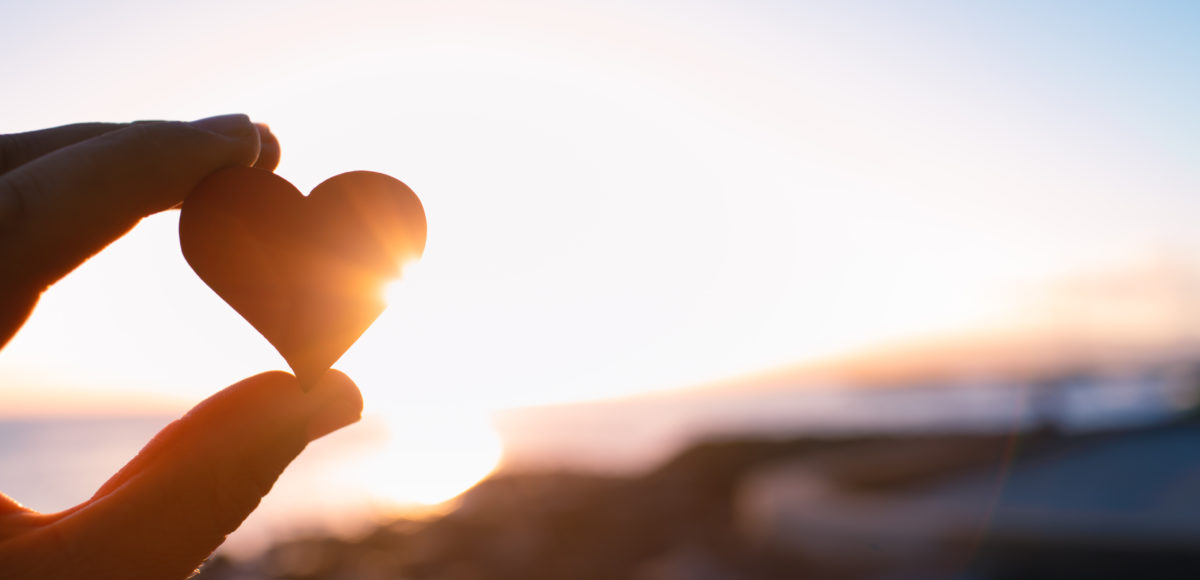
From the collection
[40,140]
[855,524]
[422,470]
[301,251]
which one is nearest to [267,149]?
[301,251]

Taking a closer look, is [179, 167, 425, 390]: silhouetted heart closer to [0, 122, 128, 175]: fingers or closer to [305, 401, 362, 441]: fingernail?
[305, 401, 362, 441]: fingernail

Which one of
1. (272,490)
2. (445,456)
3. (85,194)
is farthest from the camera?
(445,456)

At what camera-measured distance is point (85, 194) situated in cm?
147

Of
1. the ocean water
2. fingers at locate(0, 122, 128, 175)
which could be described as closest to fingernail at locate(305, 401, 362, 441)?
fingers at locate(0, 122, 128, 175)

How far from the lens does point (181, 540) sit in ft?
5.73

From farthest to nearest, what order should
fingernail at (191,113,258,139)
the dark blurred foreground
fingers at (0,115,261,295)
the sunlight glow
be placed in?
the sunlight glow
the dark blurred foreground
fingernail at (191,113,258,139)
fingers at (0,115,261,295)

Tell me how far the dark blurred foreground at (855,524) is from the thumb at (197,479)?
814cm

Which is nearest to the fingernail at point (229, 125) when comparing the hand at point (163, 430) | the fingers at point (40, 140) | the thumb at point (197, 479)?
the hand at point (163, 430)

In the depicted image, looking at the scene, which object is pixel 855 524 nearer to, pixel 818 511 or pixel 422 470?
pixel 818 511

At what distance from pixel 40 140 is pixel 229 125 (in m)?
0.50

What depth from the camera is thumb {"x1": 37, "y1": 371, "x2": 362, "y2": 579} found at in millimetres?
1626

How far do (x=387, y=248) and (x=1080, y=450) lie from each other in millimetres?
13707

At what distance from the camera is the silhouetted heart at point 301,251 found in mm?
1843

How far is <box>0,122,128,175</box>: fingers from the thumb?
77 centimetres
